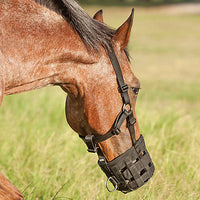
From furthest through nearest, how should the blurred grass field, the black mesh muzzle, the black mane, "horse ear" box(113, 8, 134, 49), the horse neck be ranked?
the blurred grass field
the black mesh muzzle
"horse ear" box(113, 8, 134, 49)
the black mane
the horse neck

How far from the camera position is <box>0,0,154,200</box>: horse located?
68.2 inches

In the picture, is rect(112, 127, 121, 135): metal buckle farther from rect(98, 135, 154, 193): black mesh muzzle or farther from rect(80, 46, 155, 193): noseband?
rect(98, 135, 154, 193): black mesh muzzle

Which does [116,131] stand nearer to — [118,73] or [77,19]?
[118,73]

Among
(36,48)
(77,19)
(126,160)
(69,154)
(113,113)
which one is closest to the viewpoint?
(36,48)

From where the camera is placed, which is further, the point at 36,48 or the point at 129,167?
the point at 129,167

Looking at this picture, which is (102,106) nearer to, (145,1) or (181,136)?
(181,136)

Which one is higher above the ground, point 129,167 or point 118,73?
point 118,73

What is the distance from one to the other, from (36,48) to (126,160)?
2.92 ft

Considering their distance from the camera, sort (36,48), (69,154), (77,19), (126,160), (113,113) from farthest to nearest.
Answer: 1. (69,154)
2. (126,160)
3. (113,113)
4. (77,19)
5. (36,48)

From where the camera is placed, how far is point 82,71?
1905mm

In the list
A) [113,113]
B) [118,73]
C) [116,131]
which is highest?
[118,73]

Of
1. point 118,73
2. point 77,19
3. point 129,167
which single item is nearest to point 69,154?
point 129,167

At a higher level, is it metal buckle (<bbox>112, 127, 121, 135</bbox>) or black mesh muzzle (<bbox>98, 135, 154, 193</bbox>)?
metal buckle (<bbox>112, 127, 121, 135</bbox>)

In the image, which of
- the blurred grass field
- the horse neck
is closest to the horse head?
the horse neck
